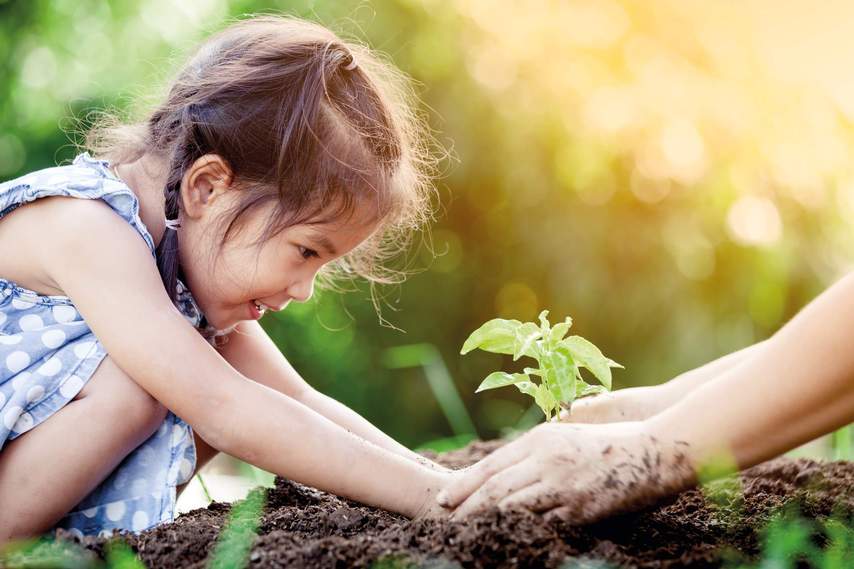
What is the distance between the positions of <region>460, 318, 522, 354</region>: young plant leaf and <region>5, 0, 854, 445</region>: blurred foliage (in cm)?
208

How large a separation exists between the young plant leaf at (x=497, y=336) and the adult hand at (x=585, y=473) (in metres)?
0.19

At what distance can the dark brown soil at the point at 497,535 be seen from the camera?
118cm

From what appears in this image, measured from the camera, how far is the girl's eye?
1.90m

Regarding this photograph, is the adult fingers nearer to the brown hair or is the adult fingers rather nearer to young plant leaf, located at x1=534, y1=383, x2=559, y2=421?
young plant leaf, located at x1=534, y1=383, x2=559, y2=421

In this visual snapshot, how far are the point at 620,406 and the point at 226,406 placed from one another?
2.65ft

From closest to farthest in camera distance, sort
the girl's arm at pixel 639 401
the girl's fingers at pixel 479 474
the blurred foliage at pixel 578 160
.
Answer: the girl's fingers at pixel 479 474
the girl's arm at pixel 639 401
the blurred foliage at pixel 578 160

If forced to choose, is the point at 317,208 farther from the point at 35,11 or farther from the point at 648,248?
the point at 35,11

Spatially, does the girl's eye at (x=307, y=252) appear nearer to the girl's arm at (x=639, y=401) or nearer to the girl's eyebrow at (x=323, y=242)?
the girl's eyebrow at (x=323, y=242)

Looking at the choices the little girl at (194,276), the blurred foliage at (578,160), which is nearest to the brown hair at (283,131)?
the little girl at (194,276)

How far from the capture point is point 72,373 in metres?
1.74

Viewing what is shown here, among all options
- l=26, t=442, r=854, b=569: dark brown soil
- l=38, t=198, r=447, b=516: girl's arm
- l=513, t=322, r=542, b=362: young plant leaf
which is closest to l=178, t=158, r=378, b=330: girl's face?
l=38, t=198, r=447, b=516: girl's arm

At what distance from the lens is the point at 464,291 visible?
4.07 meters

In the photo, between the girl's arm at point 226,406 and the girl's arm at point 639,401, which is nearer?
the girl's arm at point 226,406

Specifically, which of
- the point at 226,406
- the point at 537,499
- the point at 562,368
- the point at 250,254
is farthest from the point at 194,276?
the point at 537,499
